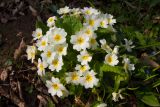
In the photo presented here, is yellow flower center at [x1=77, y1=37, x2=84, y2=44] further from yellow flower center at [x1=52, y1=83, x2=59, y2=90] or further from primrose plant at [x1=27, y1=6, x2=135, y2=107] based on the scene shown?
yellow flower center at [x1=52, y1=83, x2=59, y2=90]

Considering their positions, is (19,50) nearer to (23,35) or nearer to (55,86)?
(23,35)

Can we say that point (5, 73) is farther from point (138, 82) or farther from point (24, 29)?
point (138, 82)

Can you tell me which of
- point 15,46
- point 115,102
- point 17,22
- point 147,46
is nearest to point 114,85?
point 115,102

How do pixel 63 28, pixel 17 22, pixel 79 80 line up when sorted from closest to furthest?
pixel 79 80 → pixel 63 28 → pixel 17 22

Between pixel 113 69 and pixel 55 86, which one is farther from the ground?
pixel 113 69

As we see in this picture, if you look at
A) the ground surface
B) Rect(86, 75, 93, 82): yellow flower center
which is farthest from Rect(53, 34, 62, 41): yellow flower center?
the ground surface

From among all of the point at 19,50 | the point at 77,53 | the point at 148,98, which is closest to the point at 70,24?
the point at 77,53
